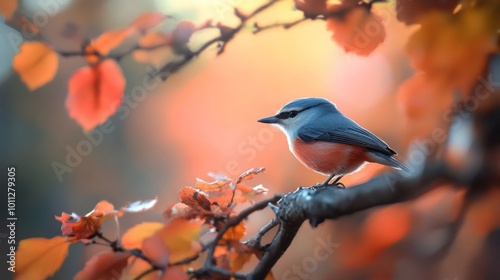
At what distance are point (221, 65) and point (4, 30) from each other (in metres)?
0.54

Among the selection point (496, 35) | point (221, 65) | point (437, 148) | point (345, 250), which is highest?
point (496, 35)

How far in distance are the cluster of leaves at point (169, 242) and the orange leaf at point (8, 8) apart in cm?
65

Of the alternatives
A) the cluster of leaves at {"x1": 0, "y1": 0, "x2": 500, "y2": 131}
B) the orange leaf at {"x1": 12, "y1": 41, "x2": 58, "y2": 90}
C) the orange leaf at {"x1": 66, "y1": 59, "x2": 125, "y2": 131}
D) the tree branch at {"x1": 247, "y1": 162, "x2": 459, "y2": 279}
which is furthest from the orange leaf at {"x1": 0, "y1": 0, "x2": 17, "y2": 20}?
the tree branch at {"x1": 247, "y1": 162, "x2": 459, "y2": 279}

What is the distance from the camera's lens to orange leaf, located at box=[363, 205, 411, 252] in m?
0.91

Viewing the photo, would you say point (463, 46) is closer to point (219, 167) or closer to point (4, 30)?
point (219, 167)

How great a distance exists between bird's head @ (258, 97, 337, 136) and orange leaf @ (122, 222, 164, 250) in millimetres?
352

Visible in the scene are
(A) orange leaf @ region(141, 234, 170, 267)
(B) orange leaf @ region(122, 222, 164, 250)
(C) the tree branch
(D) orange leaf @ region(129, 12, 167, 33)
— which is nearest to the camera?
(C) the tree branch

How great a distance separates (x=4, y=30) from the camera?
122cm

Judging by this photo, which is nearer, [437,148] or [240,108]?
[437,148]

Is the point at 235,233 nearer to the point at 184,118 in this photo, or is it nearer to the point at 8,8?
the point at 184,118

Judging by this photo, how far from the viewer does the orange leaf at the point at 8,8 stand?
4.01ft

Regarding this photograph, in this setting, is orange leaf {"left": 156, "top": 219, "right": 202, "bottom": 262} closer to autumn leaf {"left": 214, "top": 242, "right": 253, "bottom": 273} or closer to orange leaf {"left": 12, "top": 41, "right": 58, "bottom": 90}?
autumn leaf {"left": 214, "top": 242, "right": 253, "bottom": 273}

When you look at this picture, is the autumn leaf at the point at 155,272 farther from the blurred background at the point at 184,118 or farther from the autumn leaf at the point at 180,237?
the blurred background at the point at 184,118

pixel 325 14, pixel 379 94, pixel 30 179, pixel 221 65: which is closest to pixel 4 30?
pixel 30 179
